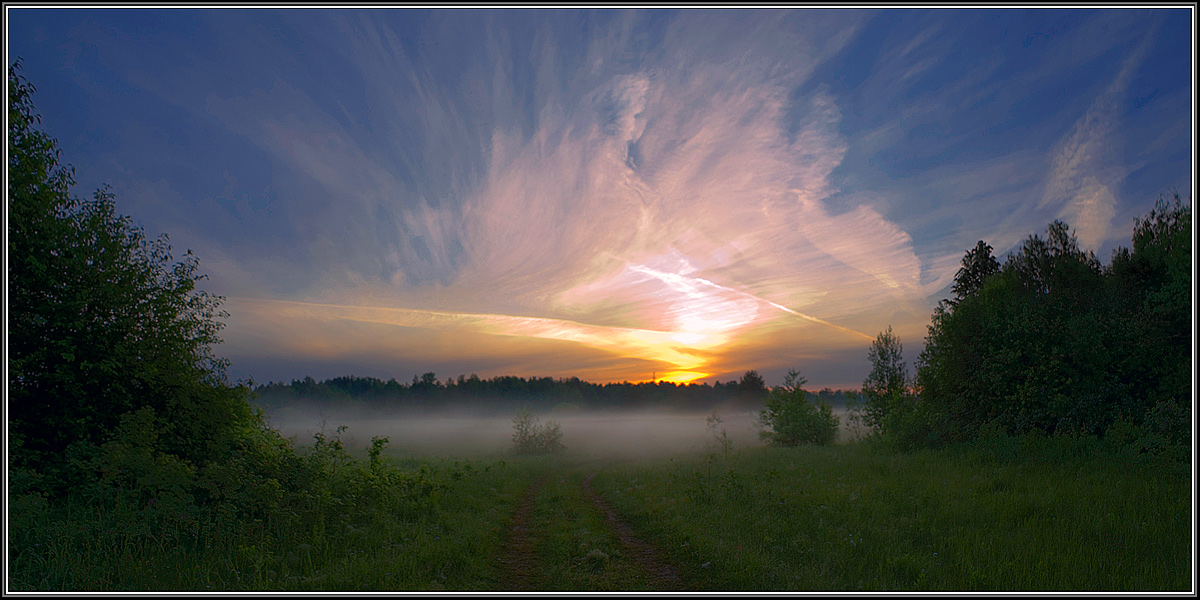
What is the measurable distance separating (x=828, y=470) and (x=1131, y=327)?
39.2 ft

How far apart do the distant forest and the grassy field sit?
115 meters

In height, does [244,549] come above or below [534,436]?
above

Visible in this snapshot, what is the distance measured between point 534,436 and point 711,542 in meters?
43.3

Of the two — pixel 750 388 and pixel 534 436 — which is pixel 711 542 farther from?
pixel 750 388

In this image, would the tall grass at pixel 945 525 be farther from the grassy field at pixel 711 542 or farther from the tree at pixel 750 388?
the tree at pixel 750 388

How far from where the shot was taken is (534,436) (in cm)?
4994

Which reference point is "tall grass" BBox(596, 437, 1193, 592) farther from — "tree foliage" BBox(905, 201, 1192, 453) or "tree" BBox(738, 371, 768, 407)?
"tree" BBox(738, 371, 768, 407)

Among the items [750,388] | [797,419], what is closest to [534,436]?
[797,419]

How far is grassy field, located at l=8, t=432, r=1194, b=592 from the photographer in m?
7.25

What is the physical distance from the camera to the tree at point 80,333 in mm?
10383

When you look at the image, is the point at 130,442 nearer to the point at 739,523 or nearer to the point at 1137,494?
the point at 739,523

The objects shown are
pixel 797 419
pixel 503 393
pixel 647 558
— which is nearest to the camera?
pixel 647 558

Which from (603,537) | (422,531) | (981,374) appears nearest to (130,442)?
(422,531)

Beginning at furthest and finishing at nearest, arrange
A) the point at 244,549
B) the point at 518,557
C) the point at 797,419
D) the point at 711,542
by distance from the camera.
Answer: the point at 797,419 → the point at 518,557 → the point at 711,542 → the point at 244,549
